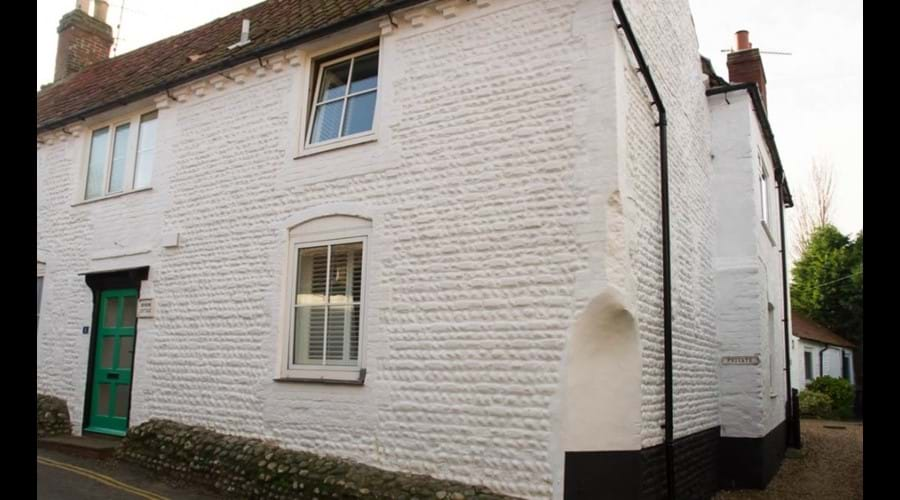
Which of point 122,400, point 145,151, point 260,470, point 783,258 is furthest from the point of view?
point 783,258

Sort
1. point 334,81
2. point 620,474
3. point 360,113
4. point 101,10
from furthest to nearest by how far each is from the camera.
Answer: point 101,10
point 334,81
point 360,113
point 620,474

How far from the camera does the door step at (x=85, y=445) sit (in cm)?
985

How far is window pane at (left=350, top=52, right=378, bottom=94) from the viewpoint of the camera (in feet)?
29.9

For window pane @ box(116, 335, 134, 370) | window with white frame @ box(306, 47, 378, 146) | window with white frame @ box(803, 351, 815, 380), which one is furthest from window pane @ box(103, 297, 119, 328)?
window with white frame @ box(803, 351, 815, 380)

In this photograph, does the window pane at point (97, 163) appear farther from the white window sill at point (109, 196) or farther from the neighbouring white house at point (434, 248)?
the white window sill at point (109, 196)

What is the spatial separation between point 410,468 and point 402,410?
64 centimetres

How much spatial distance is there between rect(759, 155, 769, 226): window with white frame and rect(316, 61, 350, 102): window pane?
301 inches

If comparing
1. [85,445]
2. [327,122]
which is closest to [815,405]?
[327,122]

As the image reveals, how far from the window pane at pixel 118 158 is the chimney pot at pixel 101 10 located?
7.41 m

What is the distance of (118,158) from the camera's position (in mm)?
11953

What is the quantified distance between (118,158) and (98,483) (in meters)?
6.01

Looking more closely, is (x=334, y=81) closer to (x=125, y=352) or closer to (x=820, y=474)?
(x=125, y=352)

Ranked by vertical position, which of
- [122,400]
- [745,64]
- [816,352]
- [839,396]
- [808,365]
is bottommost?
[839,396]
